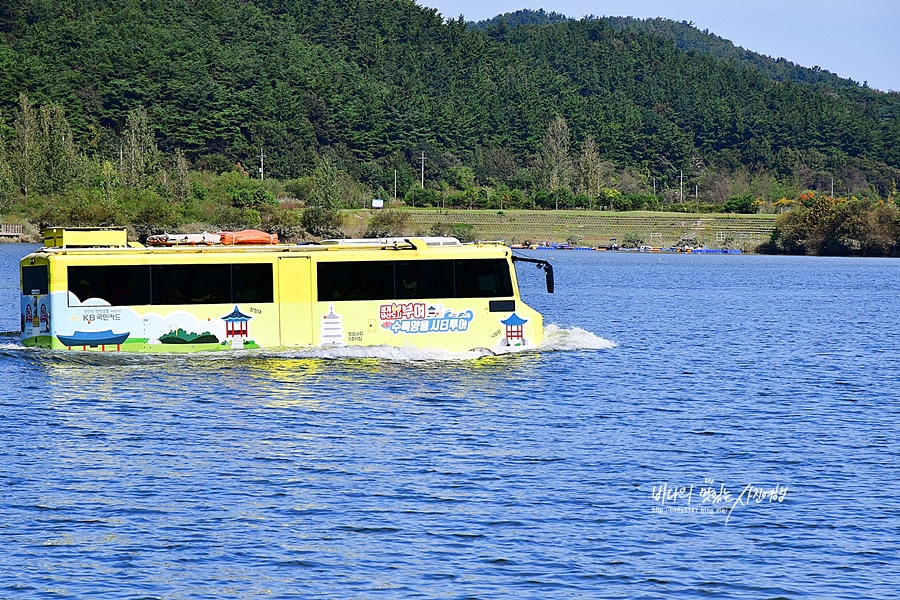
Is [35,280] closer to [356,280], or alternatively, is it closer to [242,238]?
[242,238]

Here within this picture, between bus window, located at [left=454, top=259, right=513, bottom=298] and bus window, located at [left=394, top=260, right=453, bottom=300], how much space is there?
1.07 feet

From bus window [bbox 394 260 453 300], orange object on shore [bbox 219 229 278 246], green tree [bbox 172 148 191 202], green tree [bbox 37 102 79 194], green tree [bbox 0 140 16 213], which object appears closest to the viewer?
bus window [bbox 394 260 453 300]

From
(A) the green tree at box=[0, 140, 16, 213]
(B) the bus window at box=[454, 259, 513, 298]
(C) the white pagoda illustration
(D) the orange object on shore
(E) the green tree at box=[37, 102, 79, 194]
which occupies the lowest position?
(C) the white pagoda illustration

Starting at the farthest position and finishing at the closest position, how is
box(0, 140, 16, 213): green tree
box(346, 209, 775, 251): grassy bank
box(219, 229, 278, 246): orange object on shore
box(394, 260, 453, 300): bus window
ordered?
box(346, 209, 775, 251): grassy bank → box(0, 140, 16, 213): green tree → box(219, 229, 278, 246): orange object on shore → box(394, 260, 453, 300): bus window

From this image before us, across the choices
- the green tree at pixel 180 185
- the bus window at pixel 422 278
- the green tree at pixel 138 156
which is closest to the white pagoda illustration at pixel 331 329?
the bus window at pixel 422 278

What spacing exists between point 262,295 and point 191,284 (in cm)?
186

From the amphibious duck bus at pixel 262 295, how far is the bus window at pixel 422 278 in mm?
27

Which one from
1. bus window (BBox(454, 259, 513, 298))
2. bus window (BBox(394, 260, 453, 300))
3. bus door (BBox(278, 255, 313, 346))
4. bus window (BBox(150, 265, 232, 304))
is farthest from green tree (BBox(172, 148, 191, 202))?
bus window (BBox(454, 259, 513, 298))

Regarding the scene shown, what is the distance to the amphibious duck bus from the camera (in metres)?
33.5

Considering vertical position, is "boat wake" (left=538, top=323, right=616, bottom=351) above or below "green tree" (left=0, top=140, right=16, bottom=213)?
below

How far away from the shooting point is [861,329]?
184 ft

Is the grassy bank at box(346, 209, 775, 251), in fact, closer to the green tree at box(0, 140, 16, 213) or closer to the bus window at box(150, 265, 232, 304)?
the green tree at box(0, 140, 16, 213)

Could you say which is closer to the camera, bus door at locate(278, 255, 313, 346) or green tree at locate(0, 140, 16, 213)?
bus door at locate(278, 255, 313, 346)

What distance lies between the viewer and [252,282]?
34094 mm
